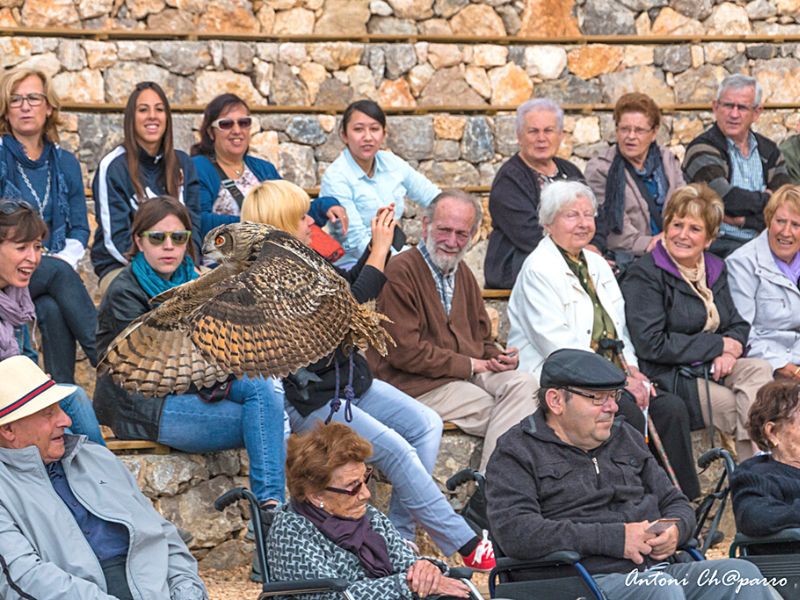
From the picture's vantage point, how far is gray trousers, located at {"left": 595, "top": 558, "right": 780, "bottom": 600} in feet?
14.8

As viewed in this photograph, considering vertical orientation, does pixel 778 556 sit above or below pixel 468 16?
below

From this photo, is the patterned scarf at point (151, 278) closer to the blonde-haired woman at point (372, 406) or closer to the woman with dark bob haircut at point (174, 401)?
the woman with dark bob haircut at point (174, 401)

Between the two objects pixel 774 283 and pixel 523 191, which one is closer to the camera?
pixel 774 283

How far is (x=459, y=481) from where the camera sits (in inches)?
208

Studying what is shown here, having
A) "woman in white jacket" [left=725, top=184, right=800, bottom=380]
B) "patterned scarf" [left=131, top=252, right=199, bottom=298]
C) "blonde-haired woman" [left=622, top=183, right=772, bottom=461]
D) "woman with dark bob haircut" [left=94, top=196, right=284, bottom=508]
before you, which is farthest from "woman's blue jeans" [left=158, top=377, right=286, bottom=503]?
"woman in white jacket" [left=725, top=184, right=800, bottom=380]

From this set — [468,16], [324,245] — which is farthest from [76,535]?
[468,16]

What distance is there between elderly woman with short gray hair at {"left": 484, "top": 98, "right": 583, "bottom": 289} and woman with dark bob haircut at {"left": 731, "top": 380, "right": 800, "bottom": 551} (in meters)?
2.36

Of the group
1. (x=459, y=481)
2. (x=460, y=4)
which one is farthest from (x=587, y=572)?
(x=460, y=4)

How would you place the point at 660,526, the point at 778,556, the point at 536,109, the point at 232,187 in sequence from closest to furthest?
1. the point at 660,526
2. the point at 778,556
3. the point at 232,187
4. the point at 536,109

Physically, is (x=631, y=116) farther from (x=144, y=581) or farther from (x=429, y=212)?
(x=144, y=581)

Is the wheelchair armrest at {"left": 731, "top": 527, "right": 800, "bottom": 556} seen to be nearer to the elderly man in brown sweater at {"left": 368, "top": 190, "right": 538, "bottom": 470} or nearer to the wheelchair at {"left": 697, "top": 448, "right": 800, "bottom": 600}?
the wheelchair at {"left": 697, "top": 448, "right": 800, "bottom": 600}

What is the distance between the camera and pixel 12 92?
6578 mm

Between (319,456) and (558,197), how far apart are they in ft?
8.07

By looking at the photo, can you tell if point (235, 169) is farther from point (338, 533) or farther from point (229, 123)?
point (338, 533)
